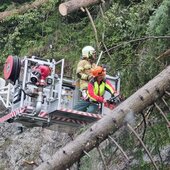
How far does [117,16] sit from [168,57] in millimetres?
3506

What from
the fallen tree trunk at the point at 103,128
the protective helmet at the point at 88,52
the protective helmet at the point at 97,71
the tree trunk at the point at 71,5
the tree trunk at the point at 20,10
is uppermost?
the tree trunk at the point at 20,10

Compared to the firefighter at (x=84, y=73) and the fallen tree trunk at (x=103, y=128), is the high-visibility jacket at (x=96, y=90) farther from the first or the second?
the fallen tree trunk at (x=103, y=128)

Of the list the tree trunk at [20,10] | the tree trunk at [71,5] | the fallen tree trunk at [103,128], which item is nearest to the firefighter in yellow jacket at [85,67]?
the tree trunk at [71,5]

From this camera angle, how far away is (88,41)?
14.6 m

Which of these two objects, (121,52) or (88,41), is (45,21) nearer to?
(88,41)

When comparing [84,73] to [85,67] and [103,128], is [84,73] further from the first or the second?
[103,128]

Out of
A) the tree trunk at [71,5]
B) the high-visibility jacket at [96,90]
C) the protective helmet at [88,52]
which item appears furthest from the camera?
the tree trunk at [71,5]

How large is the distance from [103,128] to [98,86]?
288cm

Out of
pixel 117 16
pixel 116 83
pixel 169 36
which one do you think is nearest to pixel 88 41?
pixel 117 16

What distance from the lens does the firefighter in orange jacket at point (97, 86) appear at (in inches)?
368

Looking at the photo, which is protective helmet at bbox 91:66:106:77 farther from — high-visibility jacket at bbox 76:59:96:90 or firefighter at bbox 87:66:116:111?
high-visibility jacket at bbox 76:59:96:90

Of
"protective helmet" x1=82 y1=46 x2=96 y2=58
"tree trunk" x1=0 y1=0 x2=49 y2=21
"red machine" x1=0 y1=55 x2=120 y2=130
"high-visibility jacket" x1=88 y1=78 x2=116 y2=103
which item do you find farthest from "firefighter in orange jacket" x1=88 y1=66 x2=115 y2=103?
"tree trunk" x1=0 y1=0 x2=49 y2=21

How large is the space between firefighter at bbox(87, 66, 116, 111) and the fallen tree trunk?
7.75 ft

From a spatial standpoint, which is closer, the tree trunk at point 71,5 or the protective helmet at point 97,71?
the protective helmet at point 97,71
